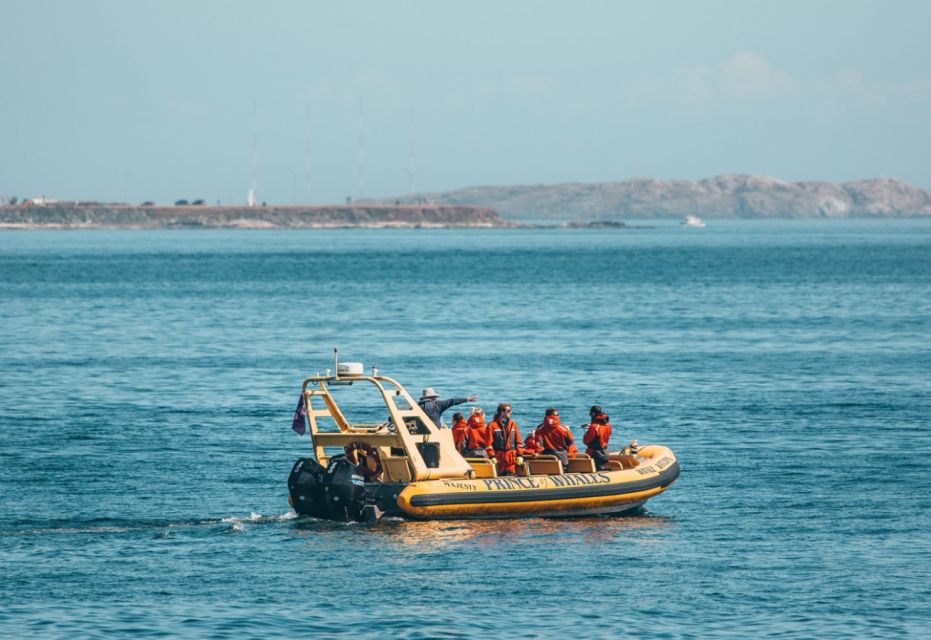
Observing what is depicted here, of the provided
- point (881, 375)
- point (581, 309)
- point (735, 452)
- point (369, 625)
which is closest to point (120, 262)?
point (581, 309)

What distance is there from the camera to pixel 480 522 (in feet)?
76.9

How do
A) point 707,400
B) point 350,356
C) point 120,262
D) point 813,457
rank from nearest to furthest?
point 813,457
point 707,400
point 350,356
point 120,262

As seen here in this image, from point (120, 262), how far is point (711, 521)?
371 feet

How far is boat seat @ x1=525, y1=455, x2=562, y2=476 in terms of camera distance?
24578mm

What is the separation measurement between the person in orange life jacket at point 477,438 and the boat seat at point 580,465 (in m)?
1.47

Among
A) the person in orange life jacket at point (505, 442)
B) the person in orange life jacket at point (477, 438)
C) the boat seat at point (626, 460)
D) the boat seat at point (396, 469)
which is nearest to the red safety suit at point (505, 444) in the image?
the person in orange life jacket at point (505, 442)

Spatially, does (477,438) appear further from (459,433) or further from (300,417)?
(300,417)

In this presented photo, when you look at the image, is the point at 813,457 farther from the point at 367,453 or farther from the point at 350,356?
the point at 350,356

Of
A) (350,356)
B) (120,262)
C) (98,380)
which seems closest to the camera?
(98,380)

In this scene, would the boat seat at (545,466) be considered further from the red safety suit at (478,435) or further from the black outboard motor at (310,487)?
the black outboard motor at (310,487)

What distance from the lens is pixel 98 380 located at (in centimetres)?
4234

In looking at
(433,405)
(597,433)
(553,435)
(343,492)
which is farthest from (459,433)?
(343,492)

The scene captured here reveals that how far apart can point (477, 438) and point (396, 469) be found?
156 centimetres

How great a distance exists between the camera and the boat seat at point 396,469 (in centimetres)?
2373
